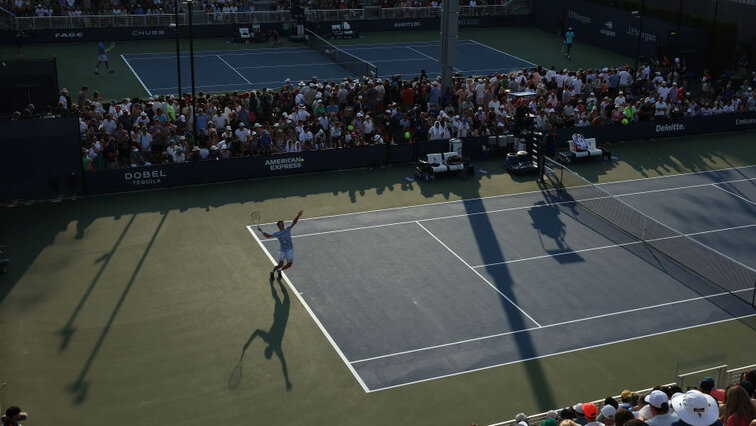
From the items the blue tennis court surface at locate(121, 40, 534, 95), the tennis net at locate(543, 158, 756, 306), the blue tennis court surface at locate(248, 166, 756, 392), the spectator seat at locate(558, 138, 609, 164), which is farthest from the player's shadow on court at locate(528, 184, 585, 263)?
the blue tennis court surface at locate(121, 40, 534, 95)

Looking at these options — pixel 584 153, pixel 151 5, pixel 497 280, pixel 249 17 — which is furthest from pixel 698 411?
pixel 151 5

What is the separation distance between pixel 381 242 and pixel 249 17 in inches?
1216

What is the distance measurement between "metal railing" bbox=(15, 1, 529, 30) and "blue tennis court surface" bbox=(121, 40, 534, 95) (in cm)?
367

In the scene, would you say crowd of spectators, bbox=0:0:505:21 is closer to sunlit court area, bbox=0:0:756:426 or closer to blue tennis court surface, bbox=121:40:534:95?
sunlit court area, bbox=0:0:756:426

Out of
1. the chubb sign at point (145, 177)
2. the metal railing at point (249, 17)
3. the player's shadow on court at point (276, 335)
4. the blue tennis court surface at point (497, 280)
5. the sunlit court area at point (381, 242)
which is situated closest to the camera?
the sunlit court area at point (381, 242)

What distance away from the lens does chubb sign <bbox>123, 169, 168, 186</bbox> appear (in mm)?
30827

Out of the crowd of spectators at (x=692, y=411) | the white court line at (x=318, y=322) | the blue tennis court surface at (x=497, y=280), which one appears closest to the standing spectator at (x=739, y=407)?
the crowd of spectators at (x=692, y=411)

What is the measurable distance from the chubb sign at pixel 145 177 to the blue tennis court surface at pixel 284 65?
12639 mm

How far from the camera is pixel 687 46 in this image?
4784 cm

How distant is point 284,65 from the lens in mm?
48438

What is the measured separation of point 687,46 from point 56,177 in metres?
32.0

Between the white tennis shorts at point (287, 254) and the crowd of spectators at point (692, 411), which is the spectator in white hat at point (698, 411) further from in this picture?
the white tennis shorts at point (287, 254)

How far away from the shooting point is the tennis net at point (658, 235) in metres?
25.0

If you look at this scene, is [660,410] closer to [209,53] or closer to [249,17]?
[209,53]
